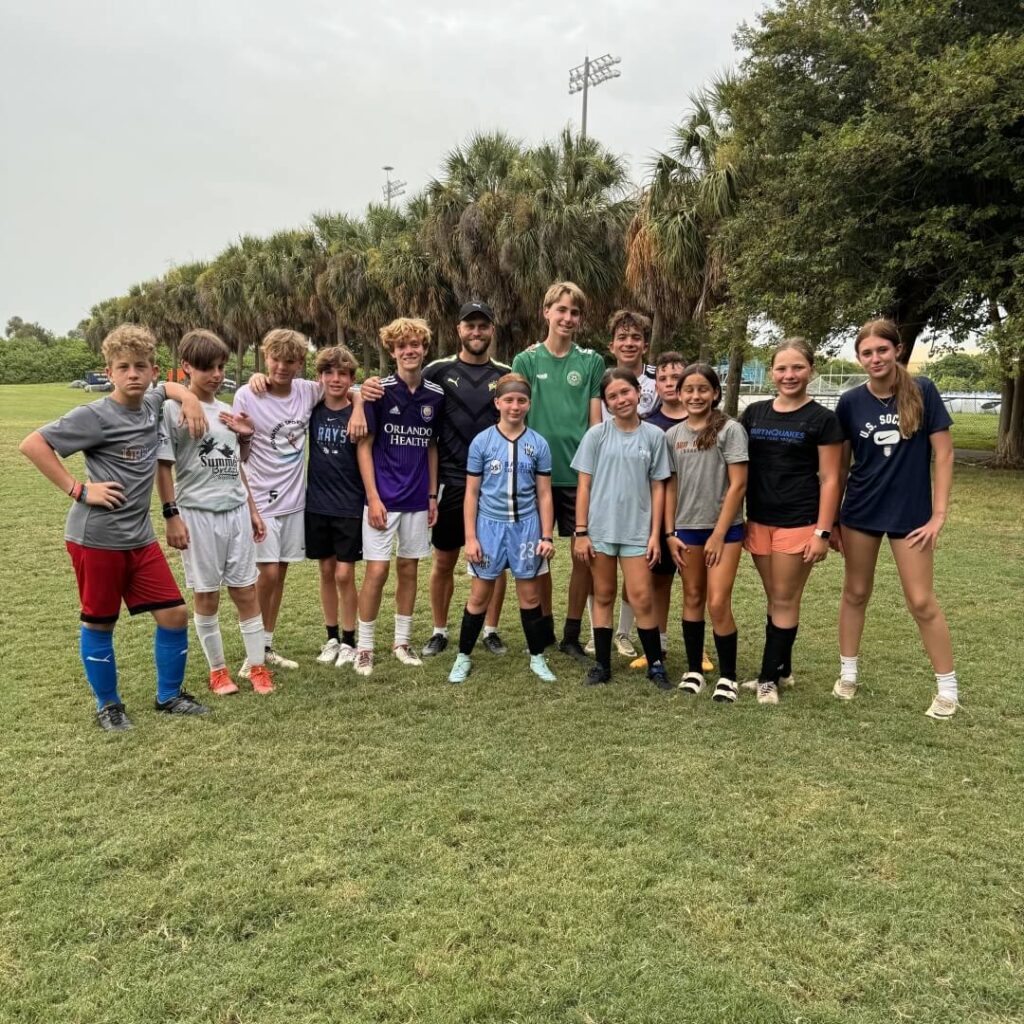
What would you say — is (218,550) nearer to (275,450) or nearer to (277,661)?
(275,450)

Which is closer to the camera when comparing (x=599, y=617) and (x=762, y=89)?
(x=599, y=617)

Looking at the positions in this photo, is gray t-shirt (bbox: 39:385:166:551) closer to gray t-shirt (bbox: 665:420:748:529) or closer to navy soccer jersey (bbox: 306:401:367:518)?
navy soccer jersey (bbox: 306:401:367:518)

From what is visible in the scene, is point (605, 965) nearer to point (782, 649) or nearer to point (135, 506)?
point (782, 649)

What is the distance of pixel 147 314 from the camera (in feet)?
168

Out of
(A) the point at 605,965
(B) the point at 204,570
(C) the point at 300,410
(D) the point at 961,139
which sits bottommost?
(A) the point at 605,965

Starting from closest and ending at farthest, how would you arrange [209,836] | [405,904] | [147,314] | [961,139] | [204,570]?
[405,904] → [209,836] → [204,570] → [961,139] → [147,314]

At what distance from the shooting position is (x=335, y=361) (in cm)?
476

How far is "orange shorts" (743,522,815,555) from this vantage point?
164 inches

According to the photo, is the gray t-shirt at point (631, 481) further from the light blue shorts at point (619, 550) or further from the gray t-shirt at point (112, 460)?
the gray t-shirt at point (112, 460)

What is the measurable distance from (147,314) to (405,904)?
2192 inches

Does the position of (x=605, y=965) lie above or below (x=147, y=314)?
below

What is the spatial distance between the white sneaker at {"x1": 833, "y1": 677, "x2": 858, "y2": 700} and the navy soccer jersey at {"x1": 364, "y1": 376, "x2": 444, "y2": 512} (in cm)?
264

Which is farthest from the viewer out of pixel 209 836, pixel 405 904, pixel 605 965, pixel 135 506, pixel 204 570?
pixel 204 570

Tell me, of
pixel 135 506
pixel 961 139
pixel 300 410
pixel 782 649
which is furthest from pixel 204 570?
pixel 961 139
